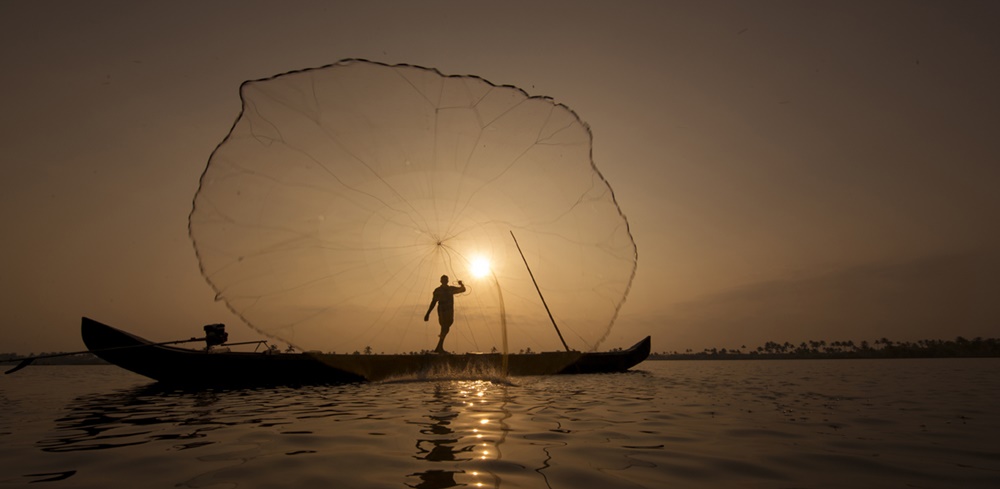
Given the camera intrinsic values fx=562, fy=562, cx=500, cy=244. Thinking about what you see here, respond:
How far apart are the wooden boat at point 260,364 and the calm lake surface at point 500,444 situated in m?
3.69

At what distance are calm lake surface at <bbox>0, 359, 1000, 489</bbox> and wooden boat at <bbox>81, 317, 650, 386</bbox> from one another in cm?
369

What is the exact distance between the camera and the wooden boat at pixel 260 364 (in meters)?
14.4

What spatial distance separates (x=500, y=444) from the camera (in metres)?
5.79

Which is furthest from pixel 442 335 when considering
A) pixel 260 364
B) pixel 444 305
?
pixel 260 364

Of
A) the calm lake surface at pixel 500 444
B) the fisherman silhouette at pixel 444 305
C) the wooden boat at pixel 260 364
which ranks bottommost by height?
the calm lake surface at pixel 500 444

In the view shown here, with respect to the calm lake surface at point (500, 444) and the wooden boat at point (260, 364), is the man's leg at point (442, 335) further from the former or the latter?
the calm lake surface at point (500, 444)

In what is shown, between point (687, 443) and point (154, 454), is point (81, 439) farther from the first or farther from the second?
point (687, 443)

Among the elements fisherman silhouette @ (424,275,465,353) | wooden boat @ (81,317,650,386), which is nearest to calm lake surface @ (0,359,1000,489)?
wooden boat @ (81,317,650,386)

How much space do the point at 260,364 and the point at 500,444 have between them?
11.4 meters

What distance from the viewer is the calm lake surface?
14.8ft

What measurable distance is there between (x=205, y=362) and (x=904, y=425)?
15066 mm

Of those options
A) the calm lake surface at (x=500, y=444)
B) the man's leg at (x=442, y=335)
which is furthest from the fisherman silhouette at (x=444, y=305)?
the calm lake surface at (x=500, y=444)

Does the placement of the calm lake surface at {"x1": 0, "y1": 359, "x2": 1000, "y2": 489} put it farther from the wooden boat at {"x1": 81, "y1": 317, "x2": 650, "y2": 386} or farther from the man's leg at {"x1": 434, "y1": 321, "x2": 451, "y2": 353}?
the man's leg at {"x1": 434, "y1": 321, "x2": 451, "y2": 353}

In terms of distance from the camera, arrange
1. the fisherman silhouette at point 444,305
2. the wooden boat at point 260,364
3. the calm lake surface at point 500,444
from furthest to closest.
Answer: the fisherman silhouette at point 444,305 → the wooden boat at point 260,364 → the calm lake surface at point 500,444
